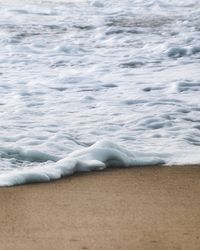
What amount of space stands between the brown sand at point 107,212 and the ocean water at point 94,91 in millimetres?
210

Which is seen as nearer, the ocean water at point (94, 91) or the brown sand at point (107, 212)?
the brown sand at point (107, 212)

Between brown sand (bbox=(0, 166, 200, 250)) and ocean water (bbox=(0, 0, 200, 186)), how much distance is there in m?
0.21

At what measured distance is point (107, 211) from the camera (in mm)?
3002

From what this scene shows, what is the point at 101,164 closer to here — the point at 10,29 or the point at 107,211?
the point at 107,211

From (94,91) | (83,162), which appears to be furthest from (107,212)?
(94,91)

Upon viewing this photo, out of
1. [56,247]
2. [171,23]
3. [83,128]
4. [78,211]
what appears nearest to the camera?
[56,247]

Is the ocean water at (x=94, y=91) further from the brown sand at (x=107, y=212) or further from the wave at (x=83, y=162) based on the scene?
the brown sand at (x=107, y=212)

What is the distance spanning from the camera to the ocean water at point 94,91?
12.8 feet

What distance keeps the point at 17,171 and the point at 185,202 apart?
0.97 m

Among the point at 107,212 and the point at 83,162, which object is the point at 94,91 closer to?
the point at 83,162

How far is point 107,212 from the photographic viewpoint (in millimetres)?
2988

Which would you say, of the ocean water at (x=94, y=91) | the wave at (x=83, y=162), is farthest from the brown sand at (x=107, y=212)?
the ocean water at (x=94, y=91)

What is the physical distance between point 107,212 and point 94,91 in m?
2.95

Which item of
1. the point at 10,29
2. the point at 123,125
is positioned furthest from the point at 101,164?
the point at 10,29
